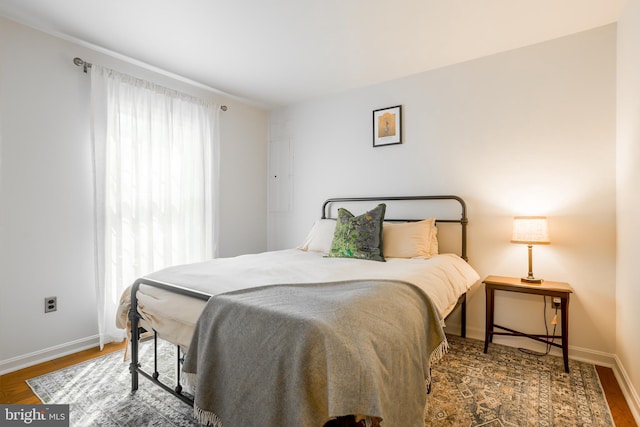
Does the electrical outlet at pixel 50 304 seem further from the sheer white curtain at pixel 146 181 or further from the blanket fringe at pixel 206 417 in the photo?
the blanket fringe at pixel 206 417

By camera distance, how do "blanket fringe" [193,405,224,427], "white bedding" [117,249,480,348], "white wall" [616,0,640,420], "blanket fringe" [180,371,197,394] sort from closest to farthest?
1. "blanket fringe" [193,405,224,427]
2. "white bedding" [117,249,480,348]
3. "blanket fringe" [180,371,197,394]
4. "white wall" [616,0,640,420]

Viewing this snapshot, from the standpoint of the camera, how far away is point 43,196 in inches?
93.6

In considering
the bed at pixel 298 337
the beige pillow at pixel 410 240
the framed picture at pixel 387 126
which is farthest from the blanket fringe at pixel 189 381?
the framed picture at pixel 387 126

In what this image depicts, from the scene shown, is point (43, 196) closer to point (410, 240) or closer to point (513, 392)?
point (410, 240)

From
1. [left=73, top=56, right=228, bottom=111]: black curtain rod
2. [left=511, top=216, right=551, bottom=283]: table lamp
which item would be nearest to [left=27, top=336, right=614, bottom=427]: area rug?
[left=511, top=216, right=551, bottom=283]: table lamp

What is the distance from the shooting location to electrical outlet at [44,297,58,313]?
7.88ft

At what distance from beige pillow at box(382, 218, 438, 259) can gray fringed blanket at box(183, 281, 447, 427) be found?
1154 millimetres

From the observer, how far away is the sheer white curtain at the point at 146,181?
2629 mm

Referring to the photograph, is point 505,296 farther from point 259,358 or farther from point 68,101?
point 68,101

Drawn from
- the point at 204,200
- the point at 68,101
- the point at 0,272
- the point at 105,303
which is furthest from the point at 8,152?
the point at 204,200

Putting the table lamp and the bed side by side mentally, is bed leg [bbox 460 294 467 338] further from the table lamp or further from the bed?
the bed

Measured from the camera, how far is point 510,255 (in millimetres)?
2697

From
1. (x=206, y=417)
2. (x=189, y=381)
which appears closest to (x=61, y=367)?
(x=189, y=381)

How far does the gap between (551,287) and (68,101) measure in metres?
3.95
